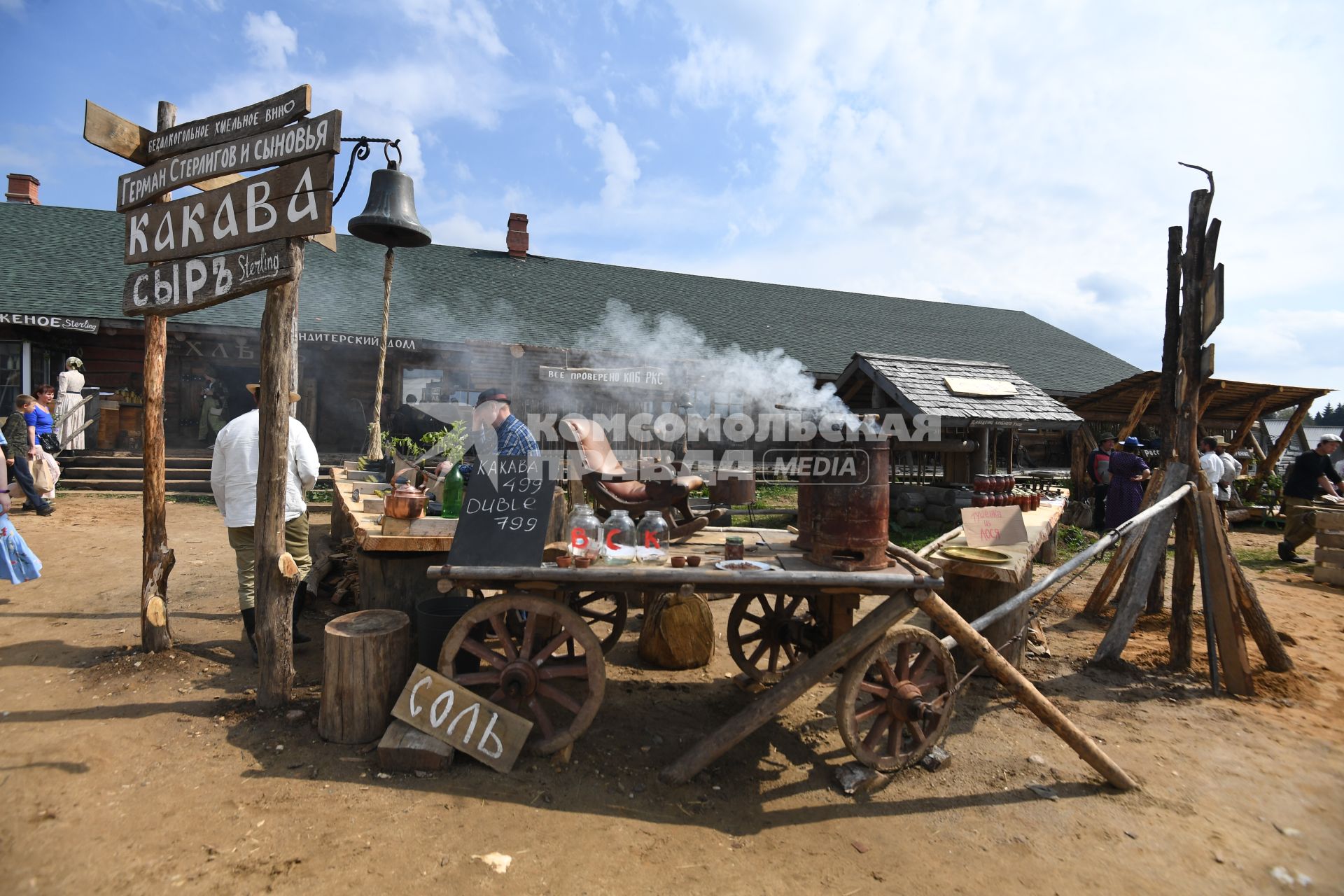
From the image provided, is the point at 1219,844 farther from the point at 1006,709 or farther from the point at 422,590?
the point at 422,590

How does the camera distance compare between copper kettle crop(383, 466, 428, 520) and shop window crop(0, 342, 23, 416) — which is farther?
shop window crop(0, 342, 23, 416)

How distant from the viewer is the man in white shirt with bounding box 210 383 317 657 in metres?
4.46

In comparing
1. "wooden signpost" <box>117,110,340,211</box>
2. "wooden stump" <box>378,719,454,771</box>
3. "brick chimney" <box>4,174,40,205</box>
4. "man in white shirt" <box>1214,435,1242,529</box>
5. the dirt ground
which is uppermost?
"brick chimney" <box>4,174,40,205</box>

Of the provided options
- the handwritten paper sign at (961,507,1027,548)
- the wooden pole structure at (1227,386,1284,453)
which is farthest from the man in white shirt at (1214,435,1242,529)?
the handwritten paper sign at (961,507,1027,548)

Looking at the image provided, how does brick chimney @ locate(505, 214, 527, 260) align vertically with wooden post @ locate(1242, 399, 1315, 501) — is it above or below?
above

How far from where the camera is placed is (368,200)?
22.1 feet

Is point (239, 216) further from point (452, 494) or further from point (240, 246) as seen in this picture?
point (452, 494)

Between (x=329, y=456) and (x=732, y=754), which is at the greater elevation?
(x=329, y=456)

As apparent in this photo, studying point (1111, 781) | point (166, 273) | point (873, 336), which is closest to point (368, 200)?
point (166, 273)

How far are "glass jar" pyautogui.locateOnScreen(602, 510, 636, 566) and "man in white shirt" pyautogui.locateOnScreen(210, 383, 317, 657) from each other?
2177mm

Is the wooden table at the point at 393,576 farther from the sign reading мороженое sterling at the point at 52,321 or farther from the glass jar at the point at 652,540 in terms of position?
the sign reading мороженое sterling at the point at 52,321

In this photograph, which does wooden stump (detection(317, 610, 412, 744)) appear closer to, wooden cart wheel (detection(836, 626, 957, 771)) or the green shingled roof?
wooden cart wheel (detection(836, 626, 957, 771))

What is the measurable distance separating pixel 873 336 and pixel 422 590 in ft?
→ 57.8

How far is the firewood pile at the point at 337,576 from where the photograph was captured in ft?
19.8
